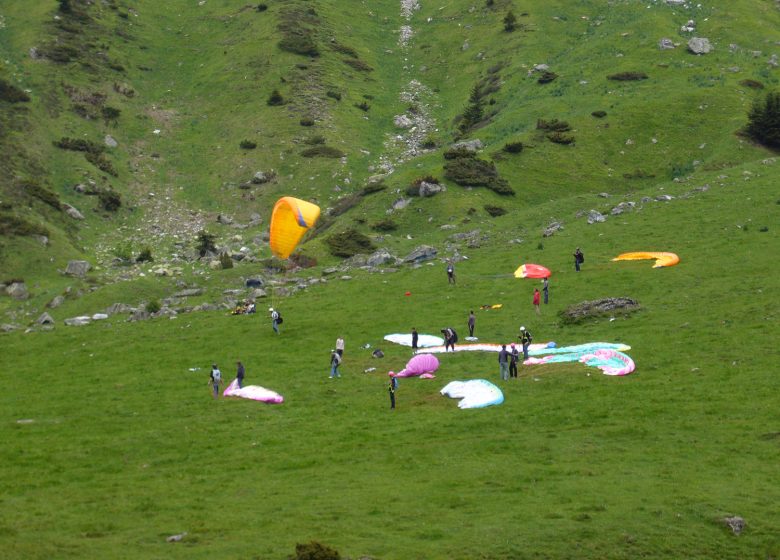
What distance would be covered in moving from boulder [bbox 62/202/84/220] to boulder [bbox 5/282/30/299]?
52.3 ft

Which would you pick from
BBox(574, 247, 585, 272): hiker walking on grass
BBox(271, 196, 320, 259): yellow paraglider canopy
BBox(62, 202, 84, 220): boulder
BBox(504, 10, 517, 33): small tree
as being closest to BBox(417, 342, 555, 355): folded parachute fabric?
BBox(271, 196, 320, 259): yellow paraglider canopy

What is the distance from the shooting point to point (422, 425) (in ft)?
104

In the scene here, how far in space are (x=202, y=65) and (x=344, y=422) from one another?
8561 centimetres

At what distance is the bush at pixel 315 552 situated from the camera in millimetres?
20625

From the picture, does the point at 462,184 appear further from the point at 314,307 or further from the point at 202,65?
the point at 202,65

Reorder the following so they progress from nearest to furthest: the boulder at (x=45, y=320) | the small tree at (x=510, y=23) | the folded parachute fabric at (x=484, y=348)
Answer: the folded parachute fabric at (x=484, y=348)
the boulder at (x=45, y=320)
the small tree at (x=510, y=23)

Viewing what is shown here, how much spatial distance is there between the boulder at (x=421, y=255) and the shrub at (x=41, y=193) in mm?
30331

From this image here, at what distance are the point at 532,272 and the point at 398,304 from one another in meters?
8.16

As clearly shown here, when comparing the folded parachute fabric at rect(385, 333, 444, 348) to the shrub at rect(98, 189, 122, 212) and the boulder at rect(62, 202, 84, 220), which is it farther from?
the shrub at rect(98, 189, 122, 212)

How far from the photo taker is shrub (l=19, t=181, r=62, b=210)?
73.4 meters

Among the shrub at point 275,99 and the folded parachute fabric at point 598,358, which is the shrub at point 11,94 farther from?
the folded parachute fabric at point 598,358

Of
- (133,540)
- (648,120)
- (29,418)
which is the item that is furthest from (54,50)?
(133,540)

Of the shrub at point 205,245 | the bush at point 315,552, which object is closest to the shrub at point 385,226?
the shrub at point 205,245

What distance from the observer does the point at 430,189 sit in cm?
7219
